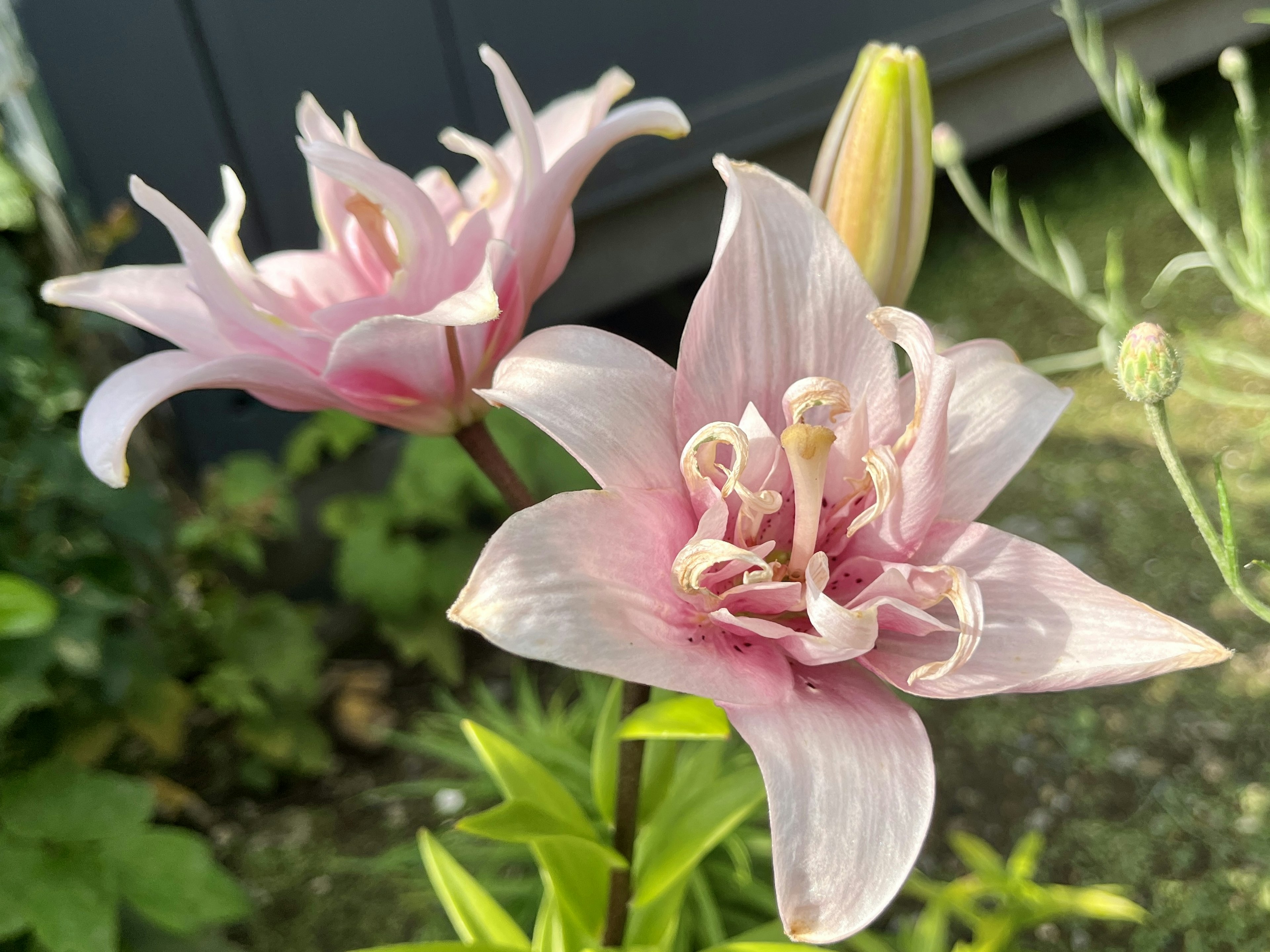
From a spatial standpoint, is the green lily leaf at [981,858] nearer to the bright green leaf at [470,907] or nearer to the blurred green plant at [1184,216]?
the blurred green plant at [1184,216]

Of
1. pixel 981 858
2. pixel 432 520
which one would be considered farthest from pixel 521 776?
pixel 432 520

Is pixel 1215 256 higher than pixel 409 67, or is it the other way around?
pixel 409 67

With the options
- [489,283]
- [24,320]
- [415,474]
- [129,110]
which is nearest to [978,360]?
[489,283]

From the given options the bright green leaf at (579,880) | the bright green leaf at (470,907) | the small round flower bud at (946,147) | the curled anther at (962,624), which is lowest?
the bright green leaf at (470,907)

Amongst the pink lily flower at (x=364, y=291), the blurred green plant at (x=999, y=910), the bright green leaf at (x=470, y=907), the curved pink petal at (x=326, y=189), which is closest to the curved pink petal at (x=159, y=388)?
the pink lily flower at (x=364, y=291)

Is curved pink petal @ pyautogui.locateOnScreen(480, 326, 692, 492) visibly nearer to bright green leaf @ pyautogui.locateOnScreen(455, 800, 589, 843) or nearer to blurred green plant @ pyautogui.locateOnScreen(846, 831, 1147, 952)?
bright green leaf @ pyautogui.locateOnScreen(455, 800, 589, 843)

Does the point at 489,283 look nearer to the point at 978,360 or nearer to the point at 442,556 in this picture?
the point at 978,360

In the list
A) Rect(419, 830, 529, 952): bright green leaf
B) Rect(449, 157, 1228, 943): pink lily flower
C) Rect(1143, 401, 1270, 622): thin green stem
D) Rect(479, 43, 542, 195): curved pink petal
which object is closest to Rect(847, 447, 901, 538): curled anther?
Rect(449, 157, 1228, 943): pink lily flower
